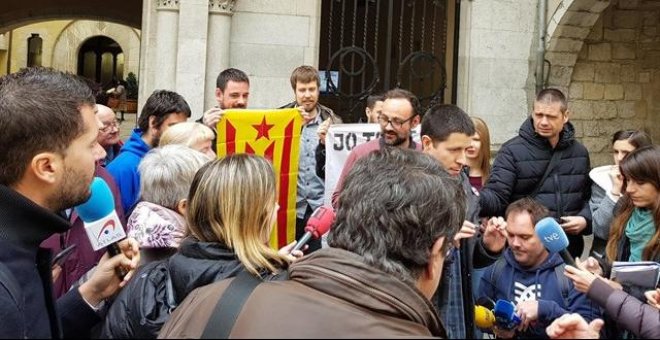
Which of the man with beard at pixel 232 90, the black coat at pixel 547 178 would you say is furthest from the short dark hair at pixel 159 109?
the black coat at pixel 547 178

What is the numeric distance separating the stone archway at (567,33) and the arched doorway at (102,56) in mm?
28375

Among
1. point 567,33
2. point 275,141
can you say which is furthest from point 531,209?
point 567,33

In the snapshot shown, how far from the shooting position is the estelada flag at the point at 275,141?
6.03 meters

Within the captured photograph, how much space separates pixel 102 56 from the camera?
36344 millimetres

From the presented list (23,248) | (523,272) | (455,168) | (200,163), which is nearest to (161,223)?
(200,163)

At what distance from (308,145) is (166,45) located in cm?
301

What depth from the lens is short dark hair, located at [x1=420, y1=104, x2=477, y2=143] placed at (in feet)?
15.1

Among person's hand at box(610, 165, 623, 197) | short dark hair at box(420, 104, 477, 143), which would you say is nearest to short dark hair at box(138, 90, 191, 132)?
short dark hair at box(420, 104, 477, 143)

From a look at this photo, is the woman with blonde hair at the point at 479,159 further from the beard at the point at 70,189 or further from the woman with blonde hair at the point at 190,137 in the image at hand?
the beard at the point at 70,189

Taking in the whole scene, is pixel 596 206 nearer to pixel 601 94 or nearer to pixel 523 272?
pixel 523 272

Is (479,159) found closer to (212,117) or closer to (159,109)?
(212,117)

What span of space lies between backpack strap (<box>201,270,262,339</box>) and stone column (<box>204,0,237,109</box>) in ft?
22.7

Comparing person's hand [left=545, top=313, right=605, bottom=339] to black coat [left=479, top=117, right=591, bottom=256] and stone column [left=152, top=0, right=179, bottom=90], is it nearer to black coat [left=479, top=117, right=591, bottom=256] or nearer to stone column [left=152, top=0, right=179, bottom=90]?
black coat [left=479, top=117, right=591, bottom=256]

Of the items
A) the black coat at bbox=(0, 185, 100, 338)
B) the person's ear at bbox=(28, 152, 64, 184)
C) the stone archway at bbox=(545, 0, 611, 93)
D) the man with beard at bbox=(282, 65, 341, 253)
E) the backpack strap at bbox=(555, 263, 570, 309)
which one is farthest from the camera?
the stone archway at bbox=(545, 0, 611, 93)
